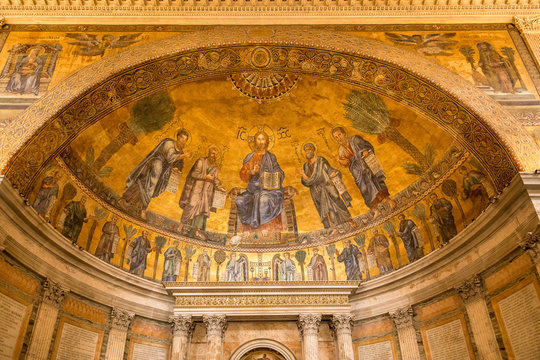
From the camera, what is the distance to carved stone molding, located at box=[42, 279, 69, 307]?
32.8ft

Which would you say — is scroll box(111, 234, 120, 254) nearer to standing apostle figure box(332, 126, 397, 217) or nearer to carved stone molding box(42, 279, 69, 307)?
carved stone molding box(42, 279, 69, 307)

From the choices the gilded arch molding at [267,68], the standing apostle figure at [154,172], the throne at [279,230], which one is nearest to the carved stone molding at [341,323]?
the throne at [279,230]

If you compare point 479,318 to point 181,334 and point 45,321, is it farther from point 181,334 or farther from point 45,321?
point 45,321

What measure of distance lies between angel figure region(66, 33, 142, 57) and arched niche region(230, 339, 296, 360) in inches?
401

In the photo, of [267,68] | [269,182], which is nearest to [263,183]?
[269,182]

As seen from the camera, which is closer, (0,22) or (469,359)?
(469,359)

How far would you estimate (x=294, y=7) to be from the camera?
11.8 meters

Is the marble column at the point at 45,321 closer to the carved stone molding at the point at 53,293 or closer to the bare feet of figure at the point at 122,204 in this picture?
the carved stone molding at the point at 53,293

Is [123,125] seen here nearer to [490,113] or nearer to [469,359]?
[490,113]

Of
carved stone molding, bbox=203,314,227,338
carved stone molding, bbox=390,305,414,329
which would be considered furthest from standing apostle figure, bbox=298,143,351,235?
carved stone molding, bbox=203,314,227,338

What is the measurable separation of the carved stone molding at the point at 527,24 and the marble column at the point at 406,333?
346 inches

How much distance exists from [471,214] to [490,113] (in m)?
2.82

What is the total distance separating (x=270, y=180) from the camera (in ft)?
50.0

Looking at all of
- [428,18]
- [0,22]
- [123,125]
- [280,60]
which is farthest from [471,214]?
[0,22]
